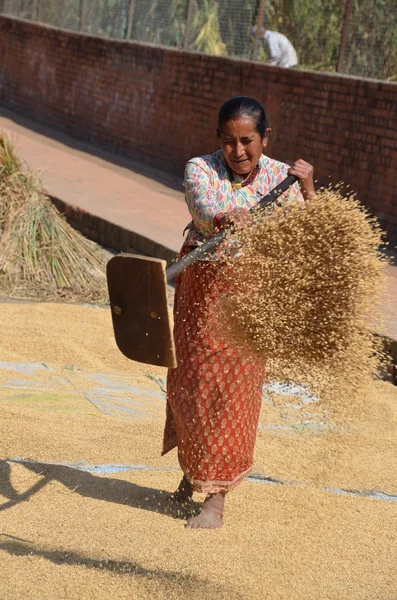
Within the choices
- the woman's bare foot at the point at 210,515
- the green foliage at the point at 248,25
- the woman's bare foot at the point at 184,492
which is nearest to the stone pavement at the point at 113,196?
the green foliage at the point at 248,25

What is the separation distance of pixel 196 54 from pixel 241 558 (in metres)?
10.4

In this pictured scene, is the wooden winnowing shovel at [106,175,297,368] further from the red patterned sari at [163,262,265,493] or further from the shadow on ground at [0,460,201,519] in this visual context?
the shadow on ground at [0,460,201,519]

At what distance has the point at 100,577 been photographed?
3.29 m

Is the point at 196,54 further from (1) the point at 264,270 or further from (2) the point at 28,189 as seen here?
(1) the point at 264,270

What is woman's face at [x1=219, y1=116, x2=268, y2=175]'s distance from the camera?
365 centimetres

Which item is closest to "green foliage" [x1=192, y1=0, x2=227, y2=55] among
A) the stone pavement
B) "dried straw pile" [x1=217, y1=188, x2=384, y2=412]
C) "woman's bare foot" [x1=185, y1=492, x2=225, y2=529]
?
the stone pavement

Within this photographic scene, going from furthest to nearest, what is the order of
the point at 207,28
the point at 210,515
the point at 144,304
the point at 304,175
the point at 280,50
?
the point at 207,28
the point at 280,50
the point at 210,515
the point at 304,175
the point at 144,304

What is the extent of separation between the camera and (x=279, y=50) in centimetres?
1156

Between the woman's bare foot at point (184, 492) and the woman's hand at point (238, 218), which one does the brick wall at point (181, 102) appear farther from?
the woman's hand at point (238, 218)

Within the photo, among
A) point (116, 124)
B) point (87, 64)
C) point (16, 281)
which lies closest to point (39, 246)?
point (16, 281)

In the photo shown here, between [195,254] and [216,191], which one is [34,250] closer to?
[216,191]

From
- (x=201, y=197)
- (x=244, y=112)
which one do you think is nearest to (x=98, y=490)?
(x=201, y=197)

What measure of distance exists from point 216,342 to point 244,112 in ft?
2.61

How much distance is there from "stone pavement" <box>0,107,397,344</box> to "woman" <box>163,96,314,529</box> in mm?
2504
